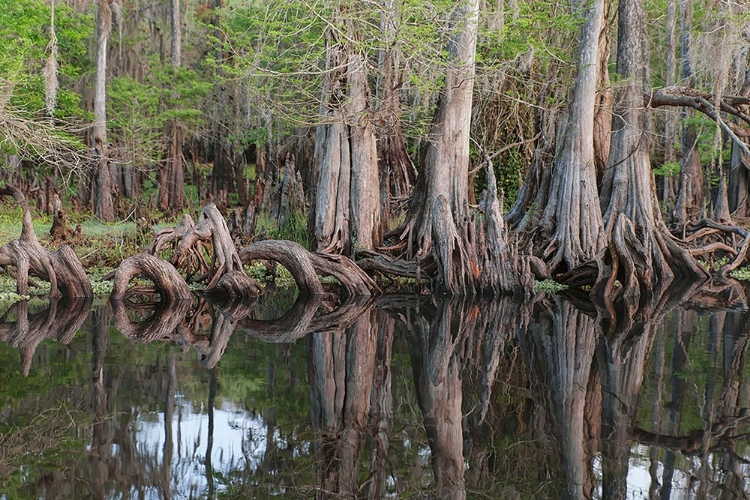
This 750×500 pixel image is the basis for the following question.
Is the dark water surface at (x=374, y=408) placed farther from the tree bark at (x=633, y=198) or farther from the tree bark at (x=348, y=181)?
the tree bark at (x=348, y=181)

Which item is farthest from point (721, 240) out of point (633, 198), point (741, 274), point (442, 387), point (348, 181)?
point (442, 387)

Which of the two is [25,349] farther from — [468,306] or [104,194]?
[104,194]

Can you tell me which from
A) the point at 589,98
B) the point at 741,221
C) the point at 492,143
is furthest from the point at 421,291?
the point at 741,221

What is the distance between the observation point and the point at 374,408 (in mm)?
6355

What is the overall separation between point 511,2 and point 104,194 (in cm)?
1301

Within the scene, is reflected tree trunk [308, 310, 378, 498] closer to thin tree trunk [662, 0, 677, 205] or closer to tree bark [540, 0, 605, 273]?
tree bark [540, 0, 605, 273]

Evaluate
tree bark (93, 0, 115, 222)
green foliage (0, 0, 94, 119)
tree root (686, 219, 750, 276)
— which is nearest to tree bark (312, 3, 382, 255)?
green foliage (0, 0, 94, 119)

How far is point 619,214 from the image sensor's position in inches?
569

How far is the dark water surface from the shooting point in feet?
15.7

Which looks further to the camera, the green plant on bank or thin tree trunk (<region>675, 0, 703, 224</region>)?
thin tree trunk (<region>675, 0, 703, 224</region>)

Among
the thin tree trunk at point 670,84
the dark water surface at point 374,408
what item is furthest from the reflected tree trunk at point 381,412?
the thin tree trunk at point 670,84

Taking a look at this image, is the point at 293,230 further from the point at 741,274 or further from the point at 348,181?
the point at 741,274

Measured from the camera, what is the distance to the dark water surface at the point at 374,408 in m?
4.79

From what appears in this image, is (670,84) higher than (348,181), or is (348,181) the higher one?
(670,84)
